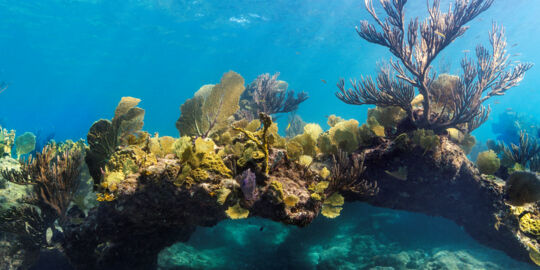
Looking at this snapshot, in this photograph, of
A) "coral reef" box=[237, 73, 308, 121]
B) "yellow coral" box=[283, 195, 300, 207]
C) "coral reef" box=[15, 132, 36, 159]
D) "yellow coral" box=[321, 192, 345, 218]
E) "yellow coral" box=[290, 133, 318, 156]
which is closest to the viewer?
"yellow coral" box=[283, 195, 300, 207]

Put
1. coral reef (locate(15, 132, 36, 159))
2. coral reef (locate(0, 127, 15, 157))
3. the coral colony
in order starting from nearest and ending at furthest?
the coral colony
coral reef (locate(0, 127, 15, 157))
coral reef (locate(15, 132, 36, 159))

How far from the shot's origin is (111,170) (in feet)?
9.89

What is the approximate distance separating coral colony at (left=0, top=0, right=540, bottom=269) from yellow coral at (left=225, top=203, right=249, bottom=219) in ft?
0.05

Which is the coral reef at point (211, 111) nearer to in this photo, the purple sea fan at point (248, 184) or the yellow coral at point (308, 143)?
the yellow coral at point (308, 143)

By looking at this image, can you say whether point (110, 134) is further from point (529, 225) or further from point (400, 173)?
point (529, 225)

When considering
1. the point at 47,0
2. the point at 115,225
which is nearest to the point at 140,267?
the point at 115,225

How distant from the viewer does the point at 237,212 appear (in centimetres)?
264

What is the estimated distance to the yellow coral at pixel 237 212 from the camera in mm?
2608

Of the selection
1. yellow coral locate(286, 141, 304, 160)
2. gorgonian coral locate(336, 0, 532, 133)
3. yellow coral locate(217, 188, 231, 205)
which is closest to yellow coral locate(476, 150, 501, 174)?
gorgonian coral locate(336, 0, 532, 133)

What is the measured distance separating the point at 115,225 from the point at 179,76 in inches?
3166

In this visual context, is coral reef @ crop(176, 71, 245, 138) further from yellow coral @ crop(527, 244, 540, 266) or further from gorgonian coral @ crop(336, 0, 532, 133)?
yellow coral @ crop(527, 244, 540, 266)

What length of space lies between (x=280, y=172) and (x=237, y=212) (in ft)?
2.54

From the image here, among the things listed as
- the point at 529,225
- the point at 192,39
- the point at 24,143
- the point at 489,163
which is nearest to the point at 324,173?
the point at 489,163

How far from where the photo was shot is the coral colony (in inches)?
112
